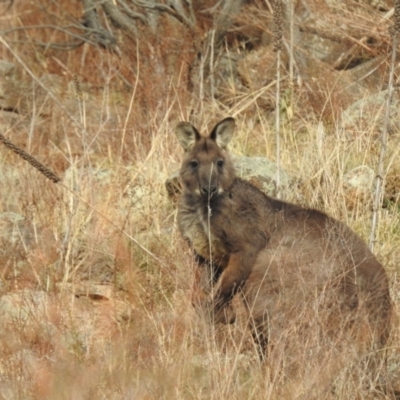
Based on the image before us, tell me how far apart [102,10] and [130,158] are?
155 inches

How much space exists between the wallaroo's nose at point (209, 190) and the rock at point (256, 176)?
4.55 ft

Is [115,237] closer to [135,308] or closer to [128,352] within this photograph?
[135,308]

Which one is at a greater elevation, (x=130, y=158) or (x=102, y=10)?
(x=102, y=10)

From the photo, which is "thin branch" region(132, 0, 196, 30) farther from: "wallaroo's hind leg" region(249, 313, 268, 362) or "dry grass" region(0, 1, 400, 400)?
"wallaroo's hind leg" region(249, 313, 268, 362)

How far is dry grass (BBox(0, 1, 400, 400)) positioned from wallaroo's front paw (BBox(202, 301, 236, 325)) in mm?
116

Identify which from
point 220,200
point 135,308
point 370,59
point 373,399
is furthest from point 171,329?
point 370,59

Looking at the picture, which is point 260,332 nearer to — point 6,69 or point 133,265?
point 133,265

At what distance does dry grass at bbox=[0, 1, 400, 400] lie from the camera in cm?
477

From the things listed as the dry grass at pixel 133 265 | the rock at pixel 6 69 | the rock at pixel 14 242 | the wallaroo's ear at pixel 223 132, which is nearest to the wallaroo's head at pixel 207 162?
the wallaroo's ear at pixel 223 132

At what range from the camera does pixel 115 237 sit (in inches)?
295

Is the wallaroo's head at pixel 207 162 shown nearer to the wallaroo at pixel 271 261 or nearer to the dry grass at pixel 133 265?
the wallaroo at pixel 271 261

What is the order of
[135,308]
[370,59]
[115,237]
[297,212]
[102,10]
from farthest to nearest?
[102,10], [370,59], [115,237], [297,212], [135,308]

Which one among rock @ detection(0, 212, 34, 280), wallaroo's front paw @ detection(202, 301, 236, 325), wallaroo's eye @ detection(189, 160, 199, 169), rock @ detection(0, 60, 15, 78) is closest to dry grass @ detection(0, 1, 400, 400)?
rock @ detection(0, 212, 34, 280)

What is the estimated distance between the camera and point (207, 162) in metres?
6.88
